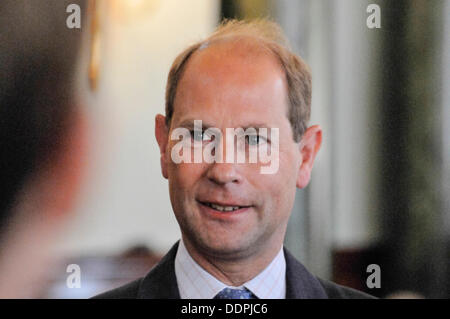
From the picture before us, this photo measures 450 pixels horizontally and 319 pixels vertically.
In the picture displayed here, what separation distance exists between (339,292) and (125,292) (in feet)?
1.60

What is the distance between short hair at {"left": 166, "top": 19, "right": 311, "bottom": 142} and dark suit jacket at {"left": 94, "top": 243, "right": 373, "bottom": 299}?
290 millimetres

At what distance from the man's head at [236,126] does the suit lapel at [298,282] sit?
65mm

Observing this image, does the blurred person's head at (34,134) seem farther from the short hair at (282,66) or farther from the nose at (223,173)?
the nose at (223,173)

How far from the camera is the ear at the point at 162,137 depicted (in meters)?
1.32

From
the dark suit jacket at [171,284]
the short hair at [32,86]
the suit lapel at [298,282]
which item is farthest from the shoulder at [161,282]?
the short hair at [32,86]

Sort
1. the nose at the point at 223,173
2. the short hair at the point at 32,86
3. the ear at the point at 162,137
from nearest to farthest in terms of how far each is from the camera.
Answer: the nose at the point at 223,173, the ear at the point at 162,137, the short hair at the point at 32,86

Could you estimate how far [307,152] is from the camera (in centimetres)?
133

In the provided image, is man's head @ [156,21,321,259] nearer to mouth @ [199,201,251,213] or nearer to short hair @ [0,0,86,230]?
mouth @ [199,201,251,213]

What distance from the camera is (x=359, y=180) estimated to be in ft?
4.80

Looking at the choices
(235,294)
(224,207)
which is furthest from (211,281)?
(224,207)

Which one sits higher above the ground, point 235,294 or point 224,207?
point 224,207

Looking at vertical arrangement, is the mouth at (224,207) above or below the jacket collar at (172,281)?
above

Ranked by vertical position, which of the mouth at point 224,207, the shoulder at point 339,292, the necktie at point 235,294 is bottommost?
the shoulder at point 339,292

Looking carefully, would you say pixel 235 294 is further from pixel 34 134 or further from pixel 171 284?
pixel 34 134
